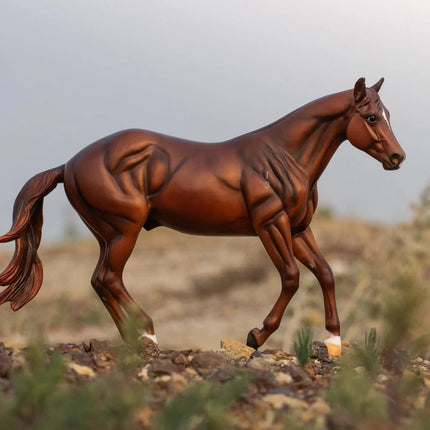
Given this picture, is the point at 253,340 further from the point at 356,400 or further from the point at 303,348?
the point at 356,400

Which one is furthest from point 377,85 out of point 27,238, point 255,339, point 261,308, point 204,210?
point 261,308

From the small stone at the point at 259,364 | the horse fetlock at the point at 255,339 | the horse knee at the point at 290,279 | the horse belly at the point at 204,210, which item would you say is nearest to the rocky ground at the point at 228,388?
the small stone at the point at 259,364

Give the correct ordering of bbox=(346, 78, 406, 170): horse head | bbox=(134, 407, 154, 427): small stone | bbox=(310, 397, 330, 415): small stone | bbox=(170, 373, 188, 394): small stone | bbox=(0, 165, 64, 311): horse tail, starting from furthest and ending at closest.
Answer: bbox=(0, 165, 64, 311): horse tail
bbox=(346, 78, 406, 170): horse head
bbox=(170, 373, 188, 394): small stone
bbox=(310, 397, 330, 415): small stone
bbox=(134, 407, 154, 427): small stone

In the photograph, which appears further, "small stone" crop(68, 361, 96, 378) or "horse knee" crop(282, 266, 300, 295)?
"horse knee" crop(282, 266, 300, 295)

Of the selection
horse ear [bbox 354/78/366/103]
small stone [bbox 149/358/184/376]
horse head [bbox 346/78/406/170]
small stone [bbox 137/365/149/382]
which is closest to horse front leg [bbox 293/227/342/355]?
horse head [bbox 346/78/406/170]

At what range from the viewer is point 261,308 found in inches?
585

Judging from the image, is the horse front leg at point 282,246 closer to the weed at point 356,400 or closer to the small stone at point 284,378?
the small stone at point 284,378

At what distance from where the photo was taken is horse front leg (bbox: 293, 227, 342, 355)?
5430mm

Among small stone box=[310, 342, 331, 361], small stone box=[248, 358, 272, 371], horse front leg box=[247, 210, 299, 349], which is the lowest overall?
small stone box=[310, 342, 331, 361]

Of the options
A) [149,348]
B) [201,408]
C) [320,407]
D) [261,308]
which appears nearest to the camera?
[201,408]

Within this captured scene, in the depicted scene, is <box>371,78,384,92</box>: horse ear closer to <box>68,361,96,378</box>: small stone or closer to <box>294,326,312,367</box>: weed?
<box>294,326,312,367</box>: weed

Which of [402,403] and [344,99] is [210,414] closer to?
[402,403]

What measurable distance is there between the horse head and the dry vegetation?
0.91 meters

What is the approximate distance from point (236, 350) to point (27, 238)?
1.73 metres
